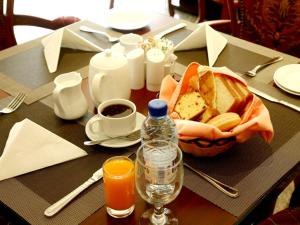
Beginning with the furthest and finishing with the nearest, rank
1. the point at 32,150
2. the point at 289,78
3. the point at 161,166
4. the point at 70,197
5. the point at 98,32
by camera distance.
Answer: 1. the point at 98,32
2. the point at 289,78
3. the point at 32,150
4. the point at 70,197
5. the point at 161,166

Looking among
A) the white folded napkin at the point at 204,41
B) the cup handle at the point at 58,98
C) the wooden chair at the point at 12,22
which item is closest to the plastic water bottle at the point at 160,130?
the cup handle at the point at 58,98

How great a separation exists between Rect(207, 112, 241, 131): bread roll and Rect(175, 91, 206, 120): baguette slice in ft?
0.17

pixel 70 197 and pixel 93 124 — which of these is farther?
pixel 93 124

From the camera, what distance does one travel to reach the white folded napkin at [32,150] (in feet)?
3.06

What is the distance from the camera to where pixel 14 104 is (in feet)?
3.74

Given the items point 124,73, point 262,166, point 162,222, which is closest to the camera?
point 162,222

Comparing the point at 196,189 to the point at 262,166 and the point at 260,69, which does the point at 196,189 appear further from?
the point at 260,69

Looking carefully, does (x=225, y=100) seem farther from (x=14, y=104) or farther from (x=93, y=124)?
(x=14, y=104)

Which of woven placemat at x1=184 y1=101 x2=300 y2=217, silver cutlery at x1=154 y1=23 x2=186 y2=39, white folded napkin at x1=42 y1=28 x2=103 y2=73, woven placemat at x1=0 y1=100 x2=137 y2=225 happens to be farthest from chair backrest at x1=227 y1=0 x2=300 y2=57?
woven placemat at x1=0 y1=100 x2=137 y2=225

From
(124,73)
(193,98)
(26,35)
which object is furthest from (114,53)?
(26,35)

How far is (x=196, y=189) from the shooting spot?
0.89 meters

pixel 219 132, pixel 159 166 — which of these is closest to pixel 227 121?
pixel 219 132

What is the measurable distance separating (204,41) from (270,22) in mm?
512

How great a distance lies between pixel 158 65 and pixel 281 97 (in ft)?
1.18
